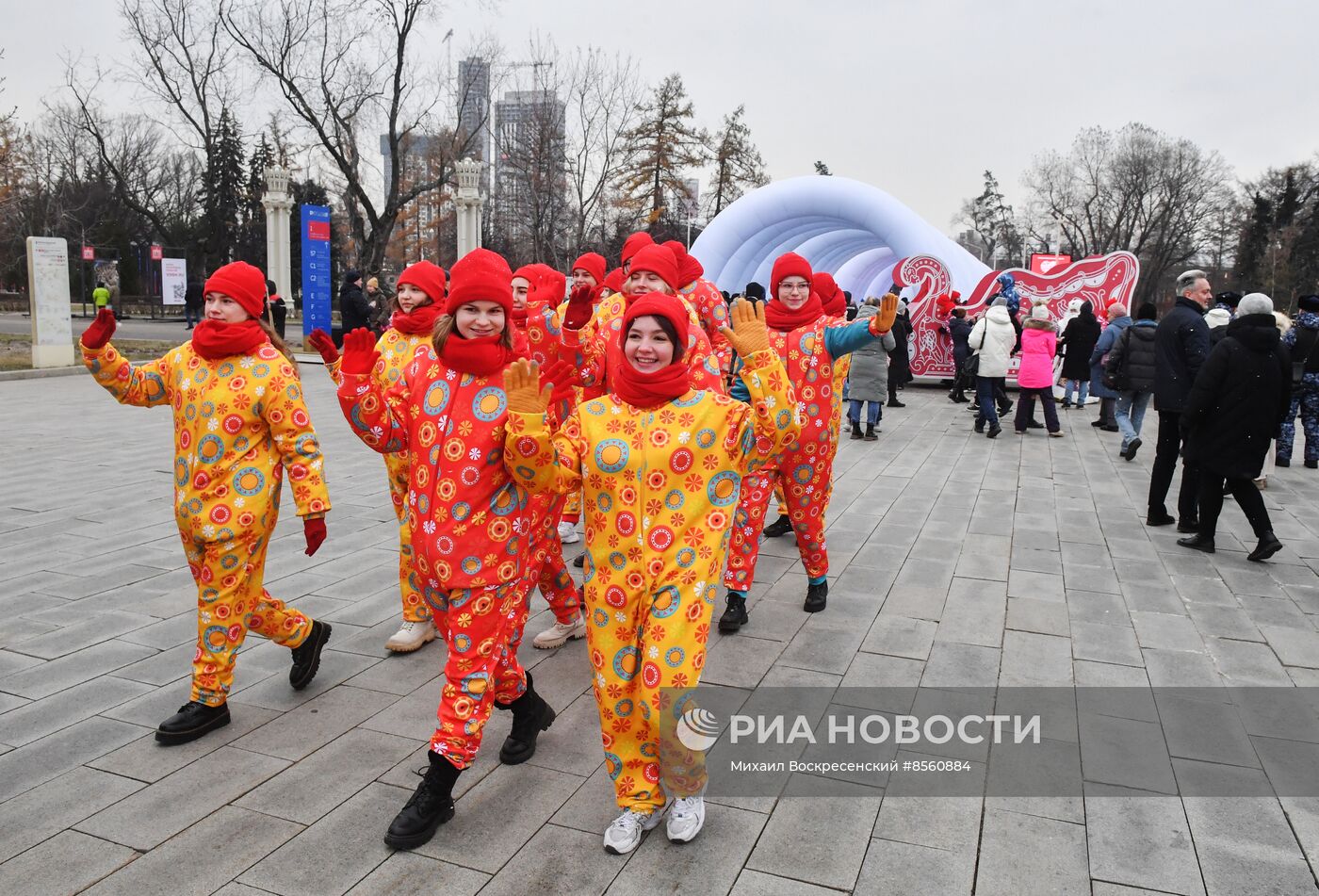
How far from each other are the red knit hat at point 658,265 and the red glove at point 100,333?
2049 millimetres

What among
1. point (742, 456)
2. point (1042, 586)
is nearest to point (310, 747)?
point (742, 456)

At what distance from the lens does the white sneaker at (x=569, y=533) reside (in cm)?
613

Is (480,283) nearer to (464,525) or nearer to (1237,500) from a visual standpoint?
(464,525)

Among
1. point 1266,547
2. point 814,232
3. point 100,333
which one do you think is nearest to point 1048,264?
point 814,232

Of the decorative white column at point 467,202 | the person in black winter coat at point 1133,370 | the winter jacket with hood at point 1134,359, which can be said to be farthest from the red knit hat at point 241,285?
the decorative white column at point 467,202

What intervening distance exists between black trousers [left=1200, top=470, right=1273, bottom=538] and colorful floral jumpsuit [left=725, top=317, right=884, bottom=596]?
296 cm

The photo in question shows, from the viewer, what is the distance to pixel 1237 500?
603 cm

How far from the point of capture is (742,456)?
275 centimetres

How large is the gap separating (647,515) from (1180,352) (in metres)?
5.97

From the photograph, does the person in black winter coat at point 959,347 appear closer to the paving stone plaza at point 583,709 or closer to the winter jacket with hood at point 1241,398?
the paving stone plaza at point 583,709

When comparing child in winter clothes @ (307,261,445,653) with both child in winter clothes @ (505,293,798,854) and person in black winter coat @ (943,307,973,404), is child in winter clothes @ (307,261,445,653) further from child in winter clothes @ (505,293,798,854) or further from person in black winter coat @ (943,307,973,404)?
person in black winter coat @ (943,307,973,404)

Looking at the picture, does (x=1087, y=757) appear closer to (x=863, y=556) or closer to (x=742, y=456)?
(x=742, y=456)

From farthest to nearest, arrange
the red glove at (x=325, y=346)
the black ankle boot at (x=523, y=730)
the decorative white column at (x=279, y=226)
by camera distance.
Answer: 1. the decorative white column at (x=279, y=226)
2. the black ankle boot at (x=523, y=730)
3. the red glove at (x=325, y=346)

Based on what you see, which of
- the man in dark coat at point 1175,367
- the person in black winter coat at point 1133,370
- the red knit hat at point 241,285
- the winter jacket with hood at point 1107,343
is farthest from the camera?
the winter jacket with hood at point 1107,343
